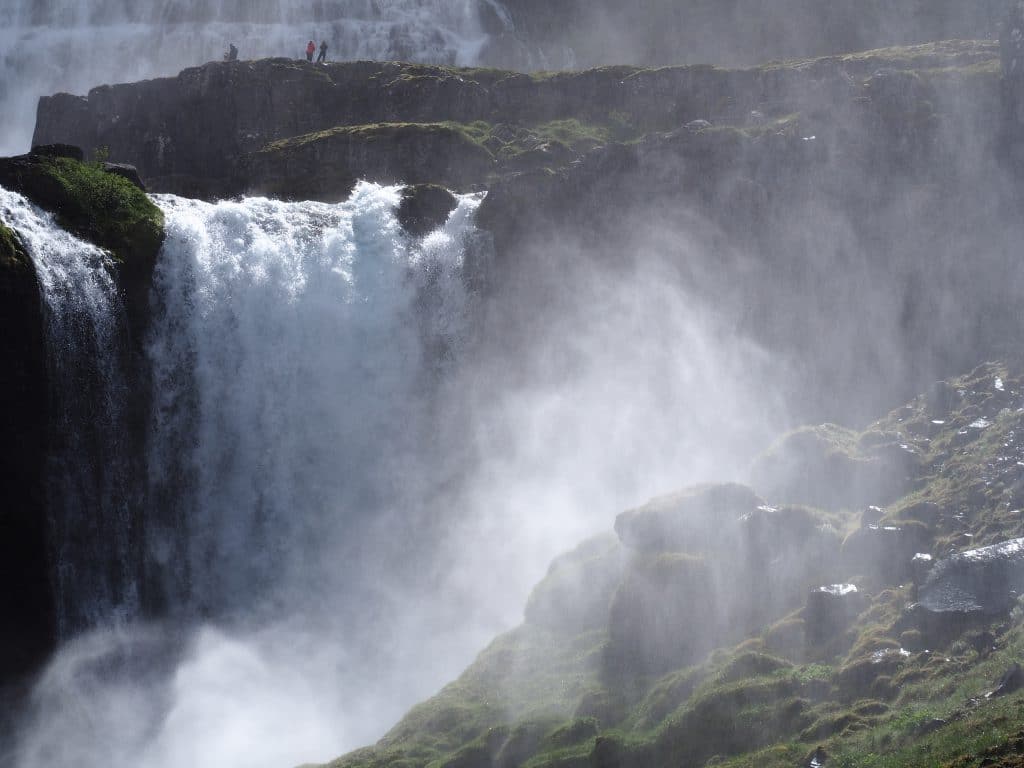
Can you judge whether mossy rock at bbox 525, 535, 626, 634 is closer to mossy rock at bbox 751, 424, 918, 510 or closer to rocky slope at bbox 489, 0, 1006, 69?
mossy rock at bbox 751, 424, 918, 510

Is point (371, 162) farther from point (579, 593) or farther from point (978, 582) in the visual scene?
point (978, 582)

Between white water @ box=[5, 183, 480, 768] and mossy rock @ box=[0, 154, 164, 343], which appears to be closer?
white water @ box=[5, 183, 480, 768]

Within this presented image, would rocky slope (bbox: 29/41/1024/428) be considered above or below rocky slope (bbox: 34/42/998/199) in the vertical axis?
below

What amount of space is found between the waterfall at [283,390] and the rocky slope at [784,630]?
11.1 m

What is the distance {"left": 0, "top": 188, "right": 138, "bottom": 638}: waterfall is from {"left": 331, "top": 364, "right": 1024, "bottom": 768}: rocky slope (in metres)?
12.3

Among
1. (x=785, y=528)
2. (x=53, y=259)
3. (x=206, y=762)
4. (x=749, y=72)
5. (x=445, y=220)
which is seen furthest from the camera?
(x=749, y=72)

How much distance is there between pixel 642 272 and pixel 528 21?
160 ft

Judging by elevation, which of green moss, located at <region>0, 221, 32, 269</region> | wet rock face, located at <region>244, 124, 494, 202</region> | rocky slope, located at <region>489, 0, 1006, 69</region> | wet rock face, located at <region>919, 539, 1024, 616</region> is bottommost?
wet rock face, located at <region>919, 539, 1024, 616</region>

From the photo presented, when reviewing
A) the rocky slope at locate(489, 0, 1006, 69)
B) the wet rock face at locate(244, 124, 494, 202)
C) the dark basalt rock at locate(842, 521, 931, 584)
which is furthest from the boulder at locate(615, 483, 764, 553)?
the rocky slope at locate(489, 0, 1006, 69)

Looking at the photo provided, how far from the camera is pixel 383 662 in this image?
34812 mm

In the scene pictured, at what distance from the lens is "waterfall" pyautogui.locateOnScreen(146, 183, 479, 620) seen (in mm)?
37594

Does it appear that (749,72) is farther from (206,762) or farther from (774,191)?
(206,762)

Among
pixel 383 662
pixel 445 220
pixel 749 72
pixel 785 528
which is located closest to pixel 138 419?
pixel 383 662

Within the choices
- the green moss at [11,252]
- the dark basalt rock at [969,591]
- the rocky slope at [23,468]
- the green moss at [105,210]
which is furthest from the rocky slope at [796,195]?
the dark basalt rock at [969,591]
